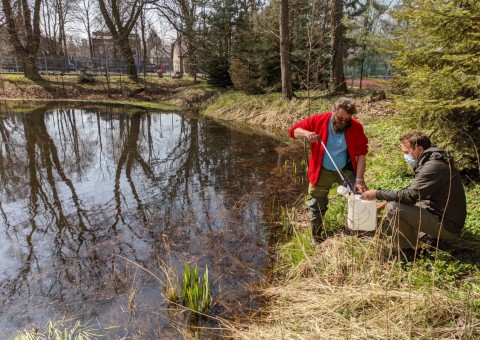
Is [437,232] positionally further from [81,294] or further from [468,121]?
[81,294]

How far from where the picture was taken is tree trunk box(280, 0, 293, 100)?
43.8ft

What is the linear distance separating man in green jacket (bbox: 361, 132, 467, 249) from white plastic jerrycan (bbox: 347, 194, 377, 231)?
0.08 m

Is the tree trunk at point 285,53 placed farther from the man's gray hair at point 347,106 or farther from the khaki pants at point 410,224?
the khaki pants at point 410,224

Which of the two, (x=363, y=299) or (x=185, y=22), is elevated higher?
(x=185, y=22)

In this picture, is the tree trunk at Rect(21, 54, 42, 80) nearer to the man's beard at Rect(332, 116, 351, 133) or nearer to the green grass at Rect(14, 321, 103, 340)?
the green grass at Rect(14, 321, 103, 340)

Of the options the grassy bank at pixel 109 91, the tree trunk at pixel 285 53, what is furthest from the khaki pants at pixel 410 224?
the grassy bank at pixel 109 91

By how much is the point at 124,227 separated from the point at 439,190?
13.5ft

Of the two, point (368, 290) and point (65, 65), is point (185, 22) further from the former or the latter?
point (368, 290)

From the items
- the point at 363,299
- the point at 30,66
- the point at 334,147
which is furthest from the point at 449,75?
the point at 30,66

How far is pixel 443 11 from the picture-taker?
13.4 feet

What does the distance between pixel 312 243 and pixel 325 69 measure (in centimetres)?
1296

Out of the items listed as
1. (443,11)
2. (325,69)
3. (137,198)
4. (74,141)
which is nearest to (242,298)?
(137,198)

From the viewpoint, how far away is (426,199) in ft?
11.0

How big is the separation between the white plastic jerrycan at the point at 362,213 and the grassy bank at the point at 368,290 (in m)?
0.14
